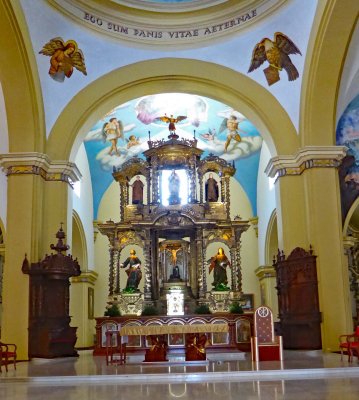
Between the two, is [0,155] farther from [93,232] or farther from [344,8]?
[93,232]

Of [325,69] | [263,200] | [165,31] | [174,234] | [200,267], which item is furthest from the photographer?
[263,200]

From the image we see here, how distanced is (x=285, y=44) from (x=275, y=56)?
1.19 feet

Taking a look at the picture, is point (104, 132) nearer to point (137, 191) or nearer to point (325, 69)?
point (137, 191)

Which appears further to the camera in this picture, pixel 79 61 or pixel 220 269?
pixel 220 269

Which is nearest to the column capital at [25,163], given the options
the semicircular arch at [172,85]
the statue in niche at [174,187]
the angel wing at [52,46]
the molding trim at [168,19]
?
the semicircular arch at [172,85]

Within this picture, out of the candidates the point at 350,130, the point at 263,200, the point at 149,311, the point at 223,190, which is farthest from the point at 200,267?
the point at 350,130

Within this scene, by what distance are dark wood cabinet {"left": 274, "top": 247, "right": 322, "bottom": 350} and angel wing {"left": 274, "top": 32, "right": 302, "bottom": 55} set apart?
4.50m

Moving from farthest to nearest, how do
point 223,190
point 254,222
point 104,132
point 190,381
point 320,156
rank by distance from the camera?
1. point 254,222
2. point 104,132
3. point 223,190
4. point 320,156
5. point 190,381

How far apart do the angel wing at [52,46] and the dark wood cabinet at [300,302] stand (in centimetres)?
698

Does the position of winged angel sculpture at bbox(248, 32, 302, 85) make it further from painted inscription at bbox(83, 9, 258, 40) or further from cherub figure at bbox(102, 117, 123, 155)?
cherub figure at bbox(102, 117, 123, 155)

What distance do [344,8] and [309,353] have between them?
23.1ft

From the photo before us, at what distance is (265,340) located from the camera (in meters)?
11.1

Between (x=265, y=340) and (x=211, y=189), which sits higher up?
(x=211, y=189)

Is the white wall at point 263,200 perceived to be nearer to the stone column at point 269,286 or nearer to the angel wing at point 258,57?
the stone column at point 269,286
